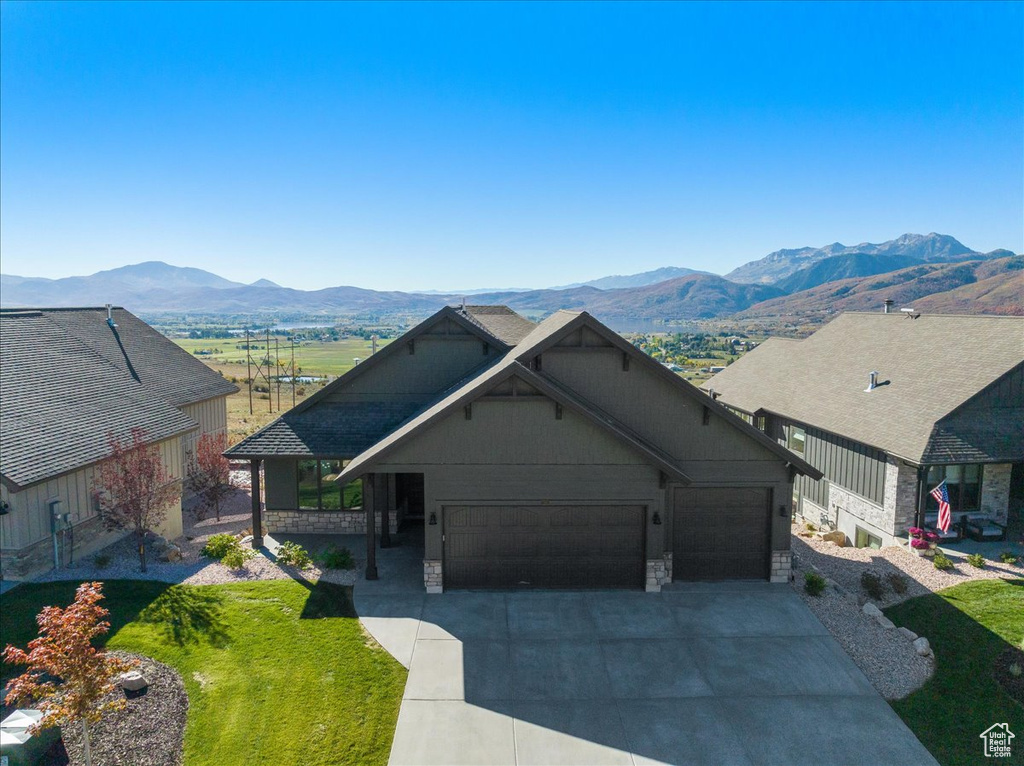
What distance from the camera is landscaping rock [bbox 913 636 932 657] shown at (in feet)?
40.0

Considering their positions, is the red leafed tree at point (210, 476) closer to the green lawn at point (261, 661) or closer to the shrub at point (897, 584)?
the green lawn at point (261, 661)

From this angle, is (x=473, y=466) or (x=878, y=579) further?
(x=878, y=579)

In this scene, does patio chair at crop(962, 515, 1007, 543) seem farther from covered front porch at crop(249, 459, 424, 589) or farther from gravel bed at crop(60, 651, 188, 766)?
gravel bed at crop(60, 651, 188, 766)

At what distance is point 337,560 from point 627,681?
804cm

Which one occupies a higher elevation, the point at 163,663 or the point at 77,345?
the point at 77,345

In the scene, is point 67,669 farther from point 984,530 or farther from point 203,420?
point 984,530

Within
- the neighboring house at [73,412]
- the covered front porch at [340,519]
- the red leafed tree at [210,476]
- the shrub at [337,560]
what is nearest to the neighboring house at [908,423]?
the covered front porch at [340,519]

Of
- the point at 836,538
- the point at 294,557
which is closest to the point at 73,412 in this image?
the point at 294,557

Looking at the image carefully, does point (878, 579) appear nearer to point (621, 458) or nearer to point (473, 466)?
point (621, 458)

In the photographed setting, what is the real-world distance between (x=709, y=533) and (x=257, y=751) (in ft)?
35.7

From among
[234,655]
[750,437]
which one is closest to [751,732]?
[750,437]

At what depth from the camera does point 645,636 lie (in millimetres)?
12711

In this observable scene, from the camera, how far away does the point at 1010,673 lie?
11.6m
